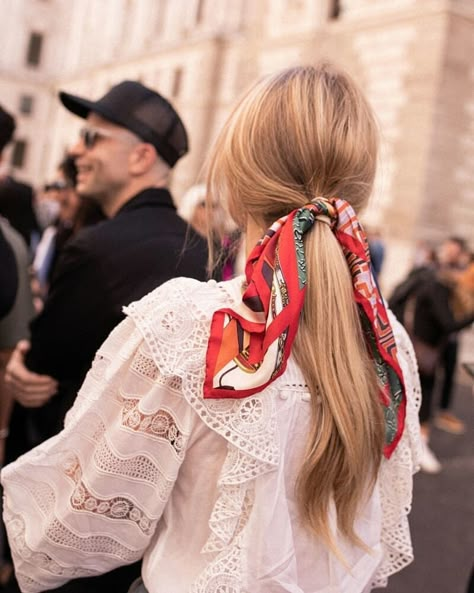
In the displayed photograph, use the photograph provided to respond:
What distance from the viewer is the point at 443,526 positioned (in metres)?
4.11

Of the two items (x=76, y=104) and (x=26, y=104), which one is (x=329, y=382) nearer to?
(x=76, y=104)

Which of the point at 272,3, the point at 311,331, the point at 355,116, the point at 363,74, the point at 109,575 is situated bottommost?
the point at 109,575

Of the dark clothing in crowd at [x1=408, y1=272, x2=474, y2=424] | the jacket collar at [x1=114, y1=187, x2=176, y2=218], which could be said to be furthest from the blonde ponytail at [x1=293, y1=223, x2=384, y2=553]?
the dark clothing in crowd at [x1=408, y1=272, x2=474, y2=424]

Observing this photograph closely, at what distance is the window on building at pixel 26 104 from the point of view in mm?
40969

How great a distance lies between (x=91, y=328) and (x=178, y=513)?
2.57 ft

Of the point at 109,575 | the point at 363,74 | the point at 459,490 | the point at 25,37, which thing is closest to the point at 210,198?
the point at 109,575

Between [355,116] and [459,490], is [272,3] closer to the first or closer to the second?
[459,490]

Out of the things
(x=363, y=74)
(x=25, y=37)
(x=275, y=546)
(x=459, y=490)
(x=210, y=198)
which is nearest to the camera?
(x=275, y=546)

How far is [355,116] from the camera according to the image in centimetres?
134

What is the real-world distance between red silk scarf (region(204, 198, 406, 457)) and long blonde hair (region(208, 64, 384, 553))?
37mm

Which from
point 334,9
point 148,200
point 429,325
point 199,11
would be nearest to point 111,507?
point 148,200

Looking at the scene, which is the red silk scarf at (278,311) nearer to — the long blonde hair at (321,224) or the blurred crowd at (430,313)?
the long blonde hair at (321,224)

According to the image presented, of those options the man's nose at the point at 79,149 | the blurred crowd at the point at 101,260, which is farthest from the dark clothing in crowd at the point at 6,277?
the man's nose at the point at 79,149

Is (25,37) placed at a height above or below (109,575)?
above
